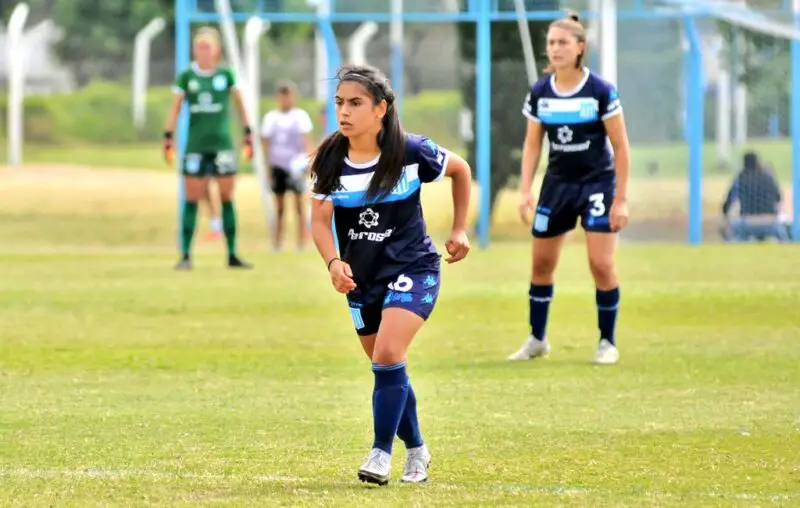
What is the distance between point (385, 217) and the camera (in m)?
7.40

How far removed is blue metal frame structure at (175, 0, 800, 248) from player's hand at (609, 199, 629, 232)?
550 inches

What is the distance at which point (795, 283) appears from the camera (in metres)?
18.0

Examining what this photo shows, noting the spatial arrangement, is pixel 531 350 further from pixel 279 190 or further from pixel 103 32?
pixel 103 32

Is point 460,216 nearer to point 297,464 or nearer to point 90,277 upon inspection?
point 297,464

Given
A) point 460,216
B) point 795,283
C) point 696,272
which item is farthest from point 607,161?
point 696,272

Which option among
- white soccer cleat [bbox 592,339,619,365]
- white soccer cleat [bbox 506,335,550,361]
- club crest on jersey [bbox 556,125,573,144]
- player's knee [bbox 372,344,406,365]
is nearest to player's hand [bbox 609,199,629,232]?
club crest on jersey [bbox 556,125,573,144]

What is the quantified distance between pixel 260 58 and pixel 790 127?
69.3 ft

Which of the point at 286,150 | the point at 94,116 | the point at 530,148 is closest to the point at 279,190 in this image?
the point at 286,150

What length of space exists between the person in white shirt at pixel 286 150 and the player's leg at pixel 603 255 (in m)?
12.7

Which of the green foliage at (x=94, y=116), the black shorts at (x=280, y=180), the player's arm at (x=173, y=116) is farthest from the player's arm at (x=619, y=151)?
the green foliage at (x=94, y=116)

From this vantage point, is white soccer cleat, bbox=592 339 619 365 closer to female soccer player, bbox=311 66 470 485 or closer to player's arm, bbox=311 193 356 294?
female soccer player, bbox=311 66 470 485

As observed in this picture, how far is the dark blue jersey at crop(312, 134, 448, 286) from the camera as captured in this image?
7383 millimetres

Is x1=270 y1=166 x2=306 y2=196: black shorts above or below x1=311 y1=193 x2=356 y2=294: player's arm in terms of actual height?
below

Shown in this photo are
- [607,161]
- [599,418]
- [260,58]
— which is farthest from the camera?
[260,58]
